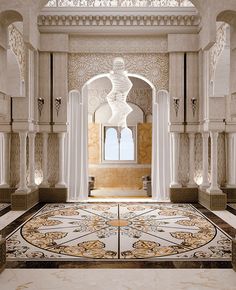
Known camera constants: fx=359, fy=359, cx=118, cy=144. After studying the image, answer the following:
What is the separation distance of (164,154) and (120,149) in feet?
18.0

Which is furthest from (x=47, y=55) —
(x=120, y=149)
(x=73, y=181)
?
(x=120, y=149)

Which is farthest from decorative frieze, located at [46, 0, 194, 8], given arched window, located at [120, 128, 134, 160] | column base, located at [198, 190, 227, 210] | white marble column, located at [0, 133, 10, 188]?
arched window, located at [120, 128, 134, 160]

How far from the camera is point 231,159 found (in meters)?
9.36

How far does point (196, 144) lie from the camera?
937cm

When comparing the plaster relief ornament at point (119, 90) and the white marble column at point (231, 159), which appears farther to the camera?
the white marble column at point (231, 159)

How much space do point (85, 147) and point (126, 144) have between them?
18.0ft

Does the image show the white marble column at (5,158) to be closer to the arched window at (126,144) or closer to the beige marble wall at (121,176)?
the beige marble wall at (121,176)

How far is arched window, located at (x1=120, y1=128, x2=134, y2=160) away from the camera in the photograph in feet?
49.4

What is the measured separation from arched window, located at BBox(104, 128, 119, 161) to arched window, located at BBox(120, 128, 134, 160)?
21 cm

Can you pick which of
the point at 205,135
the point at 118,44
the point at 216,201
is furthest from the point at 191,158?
the point at 118,44

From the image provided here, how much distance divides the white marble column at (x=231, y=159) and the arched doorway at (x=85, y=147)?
1559 mm

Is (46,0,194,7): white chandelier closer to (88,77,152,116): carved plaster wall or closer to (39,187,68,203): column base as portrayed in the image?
(39,187,68,203): column base

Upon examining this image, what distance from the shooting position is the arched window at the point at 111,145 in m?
15.0

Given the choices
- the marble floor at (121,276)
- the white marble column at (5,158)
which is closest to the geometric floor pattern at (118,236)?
the marble floor at (121,276)
